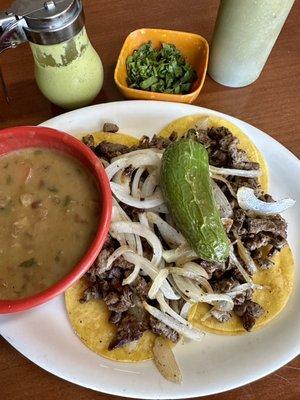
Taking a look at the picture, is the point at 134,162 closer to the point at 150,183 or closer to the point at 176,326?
the point at 150,183

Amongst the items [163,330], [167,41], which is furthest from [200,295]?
[167,41]

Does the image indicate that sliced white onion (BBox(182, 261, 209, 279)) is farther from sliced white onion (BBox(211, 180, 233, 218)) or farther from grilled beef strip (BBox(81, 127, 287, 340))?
sliced white onion (BBox(211, 180, 233, 218))

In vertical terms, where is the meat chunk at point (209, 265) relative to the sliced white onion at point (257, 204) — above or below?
below

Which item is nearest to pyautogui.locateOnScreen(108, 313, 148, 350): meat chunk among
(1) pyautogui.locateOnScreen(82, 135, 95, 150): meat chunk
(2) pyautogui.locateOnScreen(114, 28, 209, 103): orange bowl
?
(1) pyautogui.locateOnScreen(82, 135, 95, 150): meat chunk

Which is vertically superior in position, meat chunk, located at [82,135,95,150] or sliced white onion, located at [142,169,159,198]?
meat chunk, located at [82,135,95,150]

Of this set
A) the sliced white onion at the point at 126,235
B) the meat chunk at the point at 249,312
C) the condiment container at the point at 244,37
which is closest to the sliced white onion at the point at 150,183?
the sliced white onion at the point at 126,235

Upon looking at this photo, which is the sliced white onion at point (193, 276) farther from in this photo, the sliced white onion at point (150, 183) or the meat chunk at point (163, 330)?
the sliced white onion at point (150, 183)
